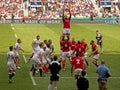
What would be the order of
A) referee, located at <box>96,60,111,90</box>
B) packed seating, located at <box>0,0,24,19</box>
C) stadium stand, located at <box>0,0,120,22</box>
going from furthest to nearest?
stadium stand, located at <box>0,0,120,22</box> → packed seating, located at <box>0,0,24,19</box> → referee, located at <box>96,60,111,90</box>

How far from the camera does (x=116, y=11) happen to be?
86.9 metres

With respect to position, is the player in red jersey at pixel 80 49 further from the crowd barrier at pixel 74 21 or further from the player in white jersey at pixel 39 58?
the crowd barrier at pixel 74 21

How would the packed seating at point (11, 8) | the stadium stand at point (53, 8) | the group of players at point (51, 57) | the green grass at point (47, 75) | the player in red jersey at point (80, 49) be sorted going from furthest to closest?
the stadium stand at point (53, 8) < the packed seating at point (11, 8) < the player in red jersey at point (80, 49) < the green grass at point (47, 75) < the group of players at point (51, 57)

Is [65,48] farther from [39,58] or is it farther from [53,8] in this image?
[53,8]

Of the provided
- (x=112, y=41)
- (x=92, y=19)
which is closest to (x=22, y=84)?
(x=112, y=41)

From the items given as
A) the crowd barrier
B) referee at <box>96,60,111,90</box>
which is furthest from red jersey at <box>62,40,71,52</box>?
the crowd barrier

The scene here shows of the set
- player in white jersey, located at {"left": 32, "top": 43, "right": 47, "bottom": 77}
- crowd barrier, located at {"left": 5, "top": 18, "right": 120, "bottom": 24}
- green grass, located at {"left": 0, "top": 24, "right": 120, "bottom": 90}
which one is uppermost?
player in white jersey, located at {"left": 32, "top": 43, "right": 47, "bottom": 77}

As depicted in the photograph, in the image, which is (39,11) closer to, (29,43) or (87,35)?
(87,35)

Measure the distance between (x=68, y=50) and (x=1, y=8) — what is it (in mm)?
54856

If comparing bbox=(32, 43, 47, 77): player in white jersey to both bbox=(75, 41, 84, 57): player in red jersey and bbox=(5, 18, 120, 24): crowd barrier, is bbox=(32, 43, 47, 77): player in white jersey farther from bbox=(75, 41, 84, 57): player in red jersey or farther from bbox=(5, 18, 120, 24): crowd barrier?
bbox=(5, 18, 120, 24): crowd barrier

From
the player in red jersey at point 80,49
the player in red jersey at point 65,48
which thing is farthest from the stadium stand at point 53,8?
the player in red jersey at point 80,49

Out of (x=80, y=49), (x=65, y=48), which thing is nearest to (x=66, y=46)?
(x=65, y=48)

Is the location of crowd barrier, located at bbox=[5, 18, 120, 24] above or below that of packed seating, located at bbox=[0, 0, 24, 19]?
below

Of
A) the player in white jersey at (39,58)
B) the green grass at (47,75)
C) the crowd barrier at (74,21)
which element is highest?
the player in white jersey at (39,58)
